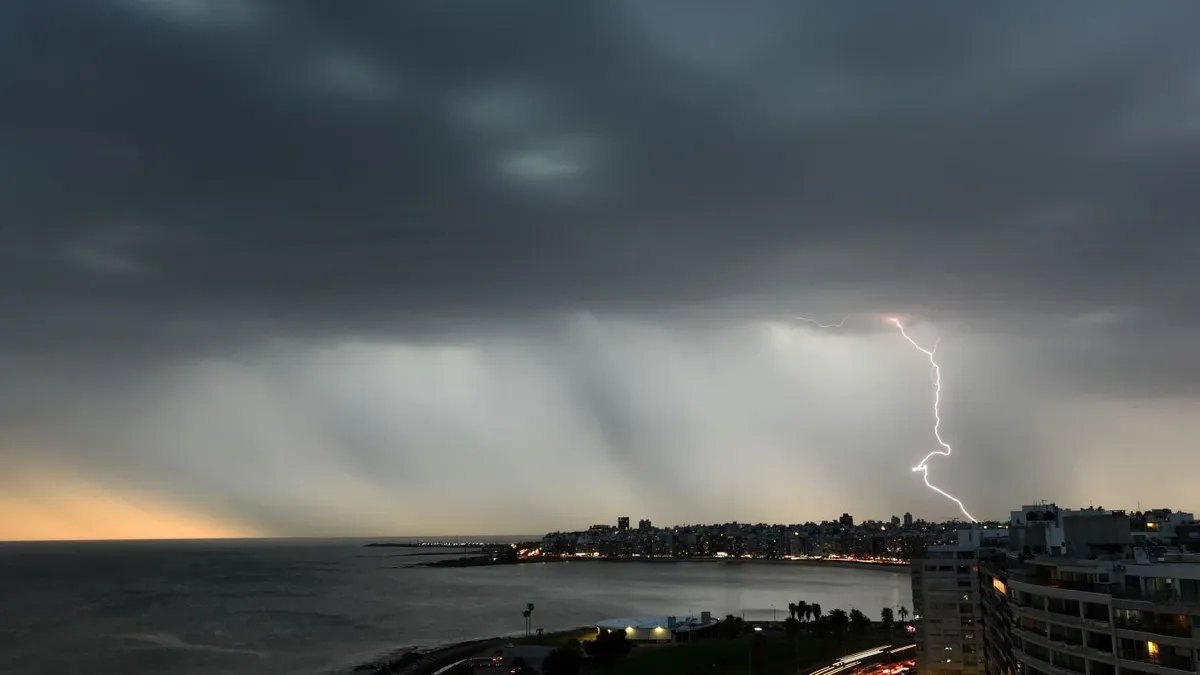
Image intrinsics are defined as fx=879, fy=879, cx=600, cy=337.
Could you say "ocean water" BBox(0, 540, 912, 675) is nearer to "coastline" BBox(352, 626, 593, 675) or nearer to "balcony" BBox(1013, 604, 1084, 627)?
"coastline" BBox(352, 626, 593, 675)

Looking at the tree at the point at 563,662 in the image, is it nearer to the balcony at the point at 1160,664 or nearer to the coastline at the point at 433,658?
the coastline at the point at 433,658

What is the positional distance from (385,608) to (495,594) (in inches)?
1221

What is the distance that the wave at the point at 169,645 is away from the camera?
94.7m

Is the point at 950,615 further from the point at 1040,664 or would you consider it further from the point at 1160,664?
the point at 1160,664

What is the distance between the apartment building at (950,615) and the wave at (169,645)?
67490 millimetres

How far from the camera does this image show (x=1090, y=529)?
4400 cm

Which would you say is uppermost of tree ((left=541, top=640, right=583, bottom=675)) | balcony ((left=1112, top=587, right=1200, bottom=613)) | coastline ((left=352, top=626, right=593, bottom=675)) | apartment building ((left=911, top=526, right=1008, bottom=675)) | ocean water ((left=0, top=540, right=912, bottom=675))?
balcony ((left=1112, top=587, right=1200, bottom=613))

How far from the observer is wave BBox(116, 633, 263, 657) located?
311ft

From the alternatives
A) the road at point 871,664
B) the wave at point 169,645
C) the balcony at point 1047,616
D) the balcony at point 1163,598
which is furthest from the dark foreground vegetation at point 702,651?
the balcony at point 1163,598

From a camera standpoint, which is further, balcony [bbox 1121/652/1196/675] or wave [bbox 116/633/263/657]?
wave [bbox 116/633/263/657]

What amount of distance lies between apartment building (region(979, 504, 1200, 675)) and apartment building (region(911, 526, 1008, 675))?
13226 mm

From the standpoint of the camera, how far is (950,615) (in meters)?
59.6

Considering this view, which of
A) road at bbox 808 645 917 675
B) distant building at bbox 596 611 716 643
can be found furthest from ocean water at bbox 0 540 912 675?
road at bbox 808 645 917 675

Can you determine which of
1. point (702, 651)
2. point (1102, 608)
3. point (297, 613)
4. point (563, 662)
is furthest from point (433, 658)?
point (1102, 608)
